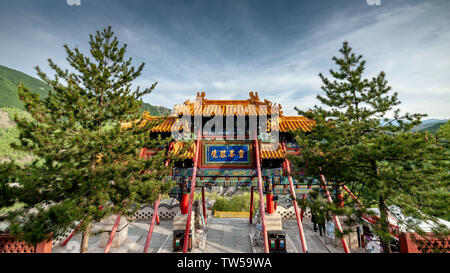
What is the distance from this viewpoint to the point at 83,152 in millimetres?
5750

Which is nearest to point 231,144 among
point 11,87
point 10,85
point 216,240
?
point 216,240

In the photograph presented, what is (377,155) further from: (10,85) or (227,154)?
(10,85)

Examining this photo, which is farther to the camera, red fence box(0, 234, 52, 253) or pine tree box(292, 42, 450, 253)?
red fence box(0, 234, 52, 253)

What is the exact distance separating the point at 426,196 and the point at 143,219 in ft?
49.5

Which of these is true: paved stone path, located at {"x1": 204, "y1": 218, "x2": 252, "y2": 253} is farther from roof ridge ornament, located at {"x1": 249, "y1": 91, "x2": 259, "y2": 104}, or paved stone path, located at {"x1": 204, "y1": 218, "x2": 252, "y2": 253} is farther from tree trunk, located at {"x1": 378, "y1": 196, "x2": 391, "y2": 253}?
roof ridge ornament, located at {"x1": 249, "y1": 91, "x2": 259, "y2": 104}

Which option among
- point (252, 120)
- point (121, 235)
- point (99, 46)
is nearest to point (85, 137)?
point (99, 46)

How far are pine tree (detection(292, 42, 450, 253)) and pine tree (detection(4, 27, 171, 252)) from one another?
591 centimetres

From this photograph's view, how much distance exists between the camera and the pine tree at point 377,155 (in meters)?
4.70

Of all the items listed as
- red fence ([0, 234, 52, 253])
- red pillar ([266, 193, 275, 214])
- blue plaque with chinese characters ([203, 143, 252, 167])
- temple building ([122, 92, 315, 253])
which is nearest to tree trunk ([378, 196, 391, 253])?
temple building ([122, 92, 315, 253])

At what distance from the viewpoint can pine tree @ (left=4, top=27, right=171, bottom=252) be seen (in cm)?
481

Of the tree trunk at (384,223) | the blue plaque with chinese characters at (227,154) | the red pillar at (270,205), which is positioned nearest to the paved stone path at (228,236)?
the red pillar at (270,205)

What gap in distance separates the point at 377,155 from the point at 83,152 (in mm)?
8651
